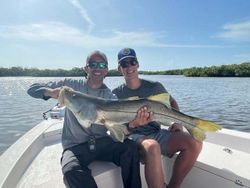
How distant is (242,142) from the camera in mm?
3873

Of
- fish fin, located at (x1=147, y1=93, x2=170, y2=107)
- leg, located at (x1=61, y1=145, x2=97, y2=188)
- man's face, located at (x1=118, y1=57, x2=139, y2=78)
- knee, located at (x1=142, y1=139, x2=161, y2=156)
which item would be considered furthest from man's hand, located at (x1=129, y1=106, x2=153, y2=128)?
man's face, located at (x1=118, y1=57, x2=139, y2=78)

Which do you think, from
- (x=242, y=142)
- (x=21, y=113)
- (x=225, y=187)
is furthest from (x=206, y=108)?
(x=225, y=187)

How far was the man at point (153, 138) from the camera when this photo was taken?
2.89m

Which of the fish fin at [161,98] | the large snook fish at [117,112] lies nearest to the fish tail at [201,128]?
the large snook fish at [117,112]

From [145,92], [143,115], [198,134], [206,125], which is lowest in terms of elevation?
[198,134]

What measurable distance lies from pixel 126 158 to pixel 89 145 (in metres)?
0.46

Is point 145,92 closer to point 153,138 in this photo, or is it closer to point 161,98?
point 153,138

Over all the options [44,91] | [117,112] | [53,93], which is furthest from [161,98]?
[44,91]

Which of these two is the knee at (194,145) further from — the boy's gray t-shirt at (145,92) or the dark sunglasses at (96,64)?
the dark sunglasses at (96,64)

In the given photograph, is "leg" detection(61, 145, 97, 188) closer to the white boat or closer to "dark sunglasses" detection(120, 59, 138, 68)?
the white boat

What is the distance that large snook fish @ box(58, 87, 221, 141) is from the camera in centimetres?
275

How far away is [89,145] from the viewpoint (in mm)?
3131

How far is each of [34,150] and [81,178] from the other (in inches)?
64.6

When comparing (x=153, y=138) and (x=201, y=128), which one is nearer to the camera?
(x=201, y=128)
